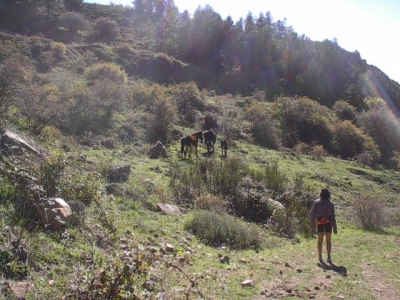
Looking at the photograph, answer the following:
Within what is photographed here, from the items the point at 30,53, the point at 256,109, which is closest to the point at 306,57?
the point at 256,109

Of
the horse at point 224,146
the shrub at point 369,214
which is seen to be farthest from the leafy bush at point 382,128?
the shrub at point 369,214

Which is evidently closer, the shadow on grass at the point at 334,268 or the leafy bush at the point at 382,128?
the shadow on grass at the point at 334,268

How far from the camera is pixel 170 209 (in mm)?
10422

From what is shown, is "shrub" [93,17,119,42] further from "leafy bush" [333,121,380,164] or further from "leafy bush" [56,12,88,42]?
"leafy bush" [333,121,380,164]

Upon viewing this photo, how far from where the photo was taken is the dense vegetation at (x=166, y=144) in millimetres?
5922

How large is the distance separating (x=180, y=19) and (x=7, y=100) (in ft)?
183

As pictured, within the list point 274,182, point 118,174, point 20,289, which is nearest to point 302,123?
point 274,182

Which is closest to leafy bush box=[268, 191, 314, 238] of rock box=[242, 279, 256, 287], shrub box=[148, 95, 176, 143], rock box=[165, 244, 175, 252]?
rock box=[165, 244, 175, 252]

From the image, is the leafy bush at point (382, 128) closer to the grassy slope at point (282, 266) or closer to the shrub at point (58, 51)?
the grassy slope at point (282, 266)

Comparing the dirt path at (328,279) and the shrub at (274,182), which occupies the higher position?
the shrub at (274,182)

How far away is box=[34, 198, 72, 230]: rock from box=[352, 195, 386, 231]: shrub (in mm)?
10882

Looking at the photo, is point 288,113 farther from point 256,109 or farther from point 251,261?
point 251,261

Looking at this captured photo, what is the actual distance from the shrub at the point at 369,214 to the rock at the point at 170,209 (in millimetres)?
6969

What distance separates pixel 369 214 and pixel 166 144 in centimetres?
1245
